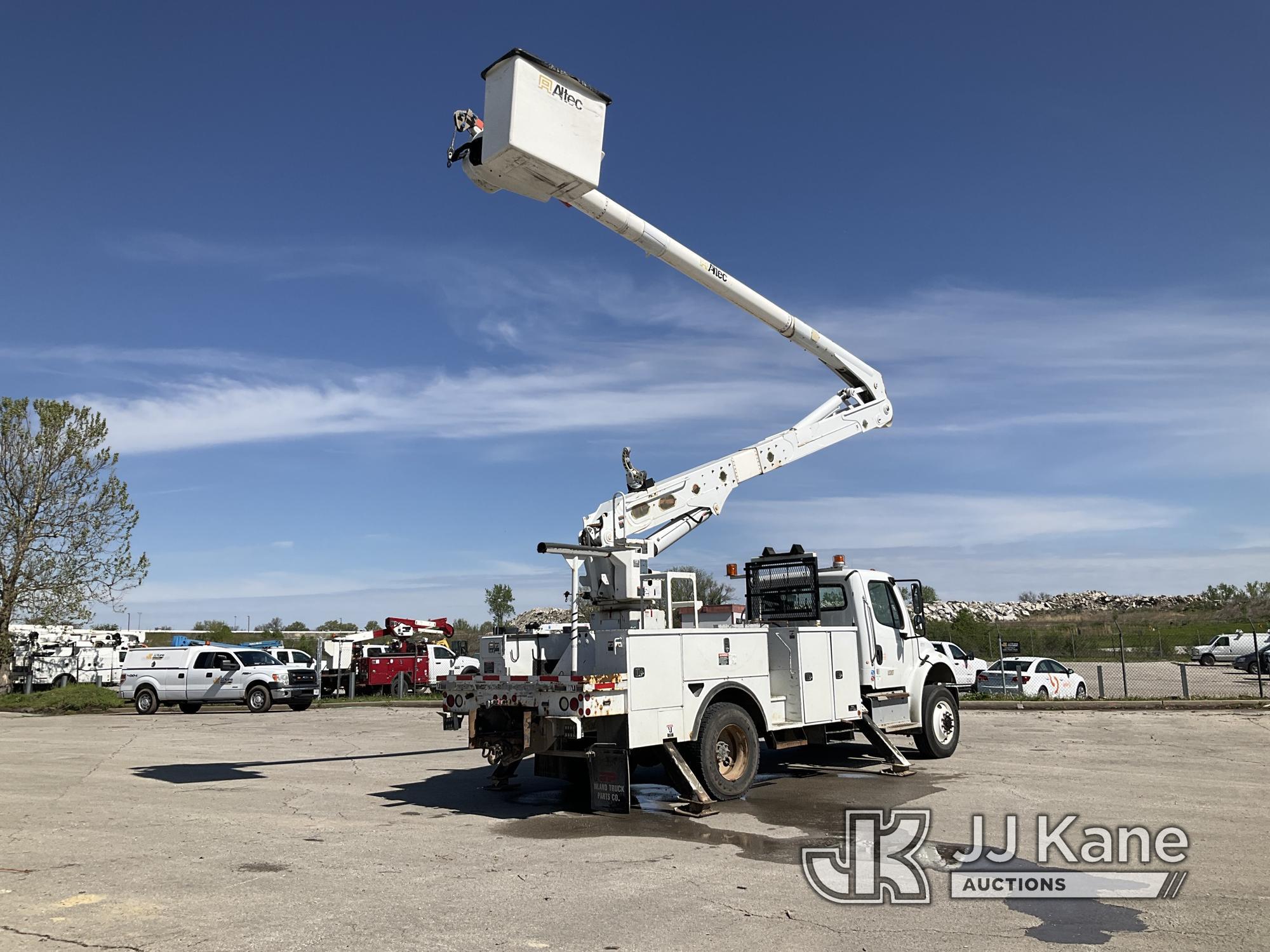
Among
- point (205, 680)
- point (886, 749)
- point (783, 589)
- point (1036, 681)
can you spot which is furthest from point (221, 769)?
point (1036, 681)

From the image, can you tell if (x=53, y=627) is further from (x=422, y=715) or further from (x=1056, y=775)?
(x=1056, y=775)

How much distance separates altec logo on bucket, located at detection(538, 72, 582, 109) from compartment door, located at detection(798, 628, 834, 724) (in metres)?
6.60

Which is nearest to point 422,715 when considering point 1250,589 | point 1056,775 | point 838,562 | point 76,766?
point 76,766

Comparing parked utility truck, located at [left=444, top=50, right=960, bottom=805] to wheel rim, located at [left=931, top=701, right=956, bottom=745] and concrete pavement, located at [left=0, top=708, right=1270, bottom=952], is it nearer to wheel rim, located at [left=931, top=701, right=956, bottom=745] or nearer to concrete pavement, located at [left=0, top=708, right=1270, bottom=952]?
wheel rim, located at [left=931, top=701, right=956, bottom=745]

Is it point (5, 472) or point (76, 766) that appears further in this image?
point (5, 472)

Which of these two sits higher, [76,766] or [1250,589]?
[1250,589]

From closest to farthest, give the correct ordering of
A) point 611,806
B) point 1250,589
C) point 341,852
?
point 341,852 < point 611,806 < point 1250,589

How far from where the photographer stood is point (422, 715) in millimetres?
24188

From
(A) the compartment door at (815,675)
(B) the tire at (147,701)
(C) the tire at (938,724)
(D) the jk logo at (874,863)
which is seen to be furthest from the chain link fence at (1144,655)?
(B) the tire at (147,701)

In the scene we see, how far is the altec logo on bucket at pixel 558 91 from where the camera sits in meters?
9.19

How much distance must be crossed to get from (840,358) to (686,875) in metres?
10.3

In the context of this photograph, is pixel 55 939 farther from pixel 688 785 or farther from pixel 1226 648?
pixel 1226 648

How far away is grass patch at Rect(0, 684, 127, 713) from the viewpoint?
27047 millimetres

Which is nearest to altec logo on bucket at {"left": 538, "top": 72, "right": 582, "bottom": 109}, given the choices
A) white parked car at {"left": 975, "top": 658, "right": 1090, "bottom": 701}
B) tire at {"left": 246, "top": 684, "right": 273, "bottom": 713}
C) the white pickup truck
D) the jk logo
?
the jk logo
